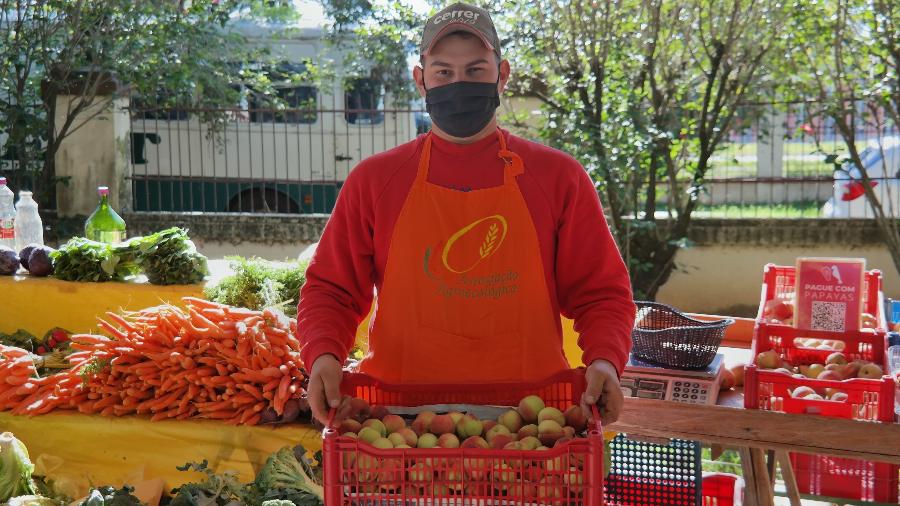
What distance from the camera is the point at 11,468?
11.3 feet

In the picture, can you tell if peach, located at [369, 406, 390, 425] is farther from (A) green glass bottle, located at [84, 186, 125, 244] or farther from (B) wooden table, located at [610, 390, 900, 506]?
(A) green glass bottle, located at [84, 186, 125, 244]

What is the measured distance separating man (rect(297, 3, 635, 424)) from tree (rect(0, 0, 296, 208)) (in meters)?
8.00

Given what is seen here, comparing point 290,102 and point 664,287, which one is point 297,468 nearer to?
point 664,287

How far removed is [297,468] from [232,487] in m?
0.25

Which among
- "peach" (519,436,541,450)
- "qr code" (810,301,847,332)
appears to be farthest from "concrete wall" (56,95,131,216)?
"peach" (519,436,541,450)

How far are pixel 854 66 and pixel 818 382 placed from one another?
582 cm

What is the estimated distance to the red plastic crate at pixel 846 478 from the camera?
4.44 m

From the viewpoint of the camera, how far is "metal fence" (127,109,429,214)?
423 inches

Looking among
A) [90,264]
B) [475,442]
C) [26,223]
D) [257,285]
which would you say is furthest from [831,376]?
[26,223]

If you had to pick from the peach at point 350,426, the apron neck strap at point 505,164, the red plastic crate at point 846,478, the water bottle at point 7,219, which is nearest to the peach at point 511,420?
the peach at point 350,426

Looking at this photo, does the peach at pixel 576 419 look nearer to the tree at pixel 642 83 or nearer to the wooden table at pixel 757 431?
the wooden table at pixel 757 431

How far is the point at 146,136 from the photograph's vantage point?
1079cm

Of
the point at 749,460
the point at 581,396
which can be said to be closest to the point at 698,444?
the point at 749,460

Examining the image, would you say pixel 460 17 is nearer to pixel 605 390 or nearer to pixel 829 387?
pixel 605 390
